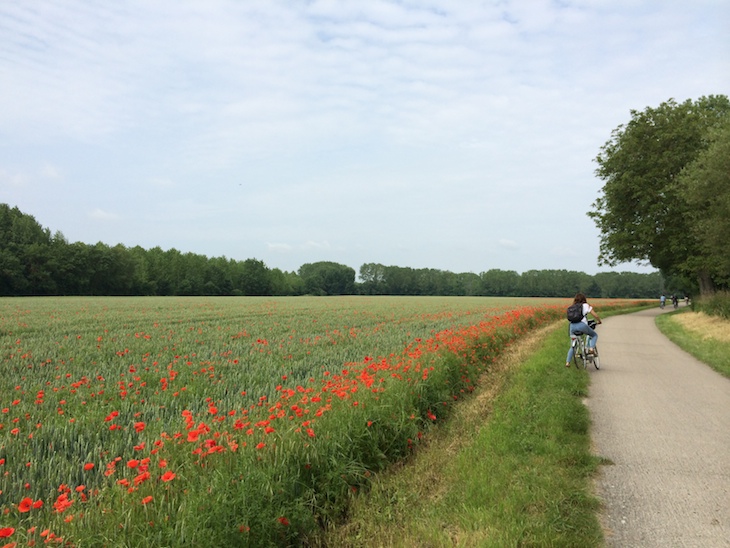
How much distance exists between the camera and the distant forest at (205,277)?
68625 millimetres

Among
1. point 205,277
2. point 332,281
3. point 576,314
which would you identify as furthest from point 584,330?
point 332,281

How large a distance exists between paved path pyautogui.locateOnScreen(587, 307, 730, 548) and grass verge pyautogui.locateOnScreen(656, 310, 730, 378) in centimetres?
175

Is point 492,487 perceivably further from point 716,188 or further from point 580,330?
point 716,188

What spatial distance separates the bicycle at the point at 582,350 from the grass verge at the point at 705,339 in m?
2.81

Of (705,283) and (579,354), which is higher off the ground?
(705,283)

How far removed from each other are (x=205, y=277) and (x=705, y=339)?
9624cm

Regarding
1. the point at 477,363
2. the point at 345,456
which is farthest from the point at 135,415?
the point at 477,363

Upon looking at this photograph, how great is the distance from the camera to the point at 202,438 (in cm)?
452

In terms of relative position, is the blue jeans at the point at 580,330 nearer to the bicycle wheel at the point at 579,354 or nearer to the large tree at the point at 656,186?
the bicycle wheel at the point at 579,354

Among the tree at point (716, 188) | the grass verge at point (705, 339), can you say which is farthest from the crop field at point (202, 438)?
the tree at point (716, 188)

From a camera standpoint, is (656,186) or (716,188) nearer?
(716,188)

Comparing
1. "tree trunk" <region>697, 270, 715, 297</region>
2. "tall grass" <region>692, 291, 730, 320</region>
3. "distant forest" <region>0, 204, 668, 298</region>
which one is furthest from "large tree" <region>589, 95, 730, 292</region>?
"distant forest" <region>0, 204, 668, 298</region>

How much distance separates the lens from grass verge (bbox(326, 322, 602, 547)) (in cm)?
352

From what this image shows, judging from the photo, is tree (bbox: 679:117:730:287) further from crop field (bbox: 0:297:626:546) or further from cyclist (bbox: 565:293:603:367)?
crop field (bbox: 0:297:626:546)
